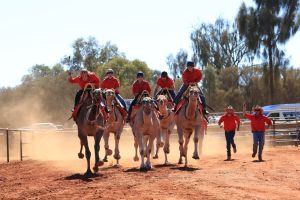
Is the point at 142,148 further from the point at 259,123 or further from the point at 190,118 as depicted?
the point at 259,123

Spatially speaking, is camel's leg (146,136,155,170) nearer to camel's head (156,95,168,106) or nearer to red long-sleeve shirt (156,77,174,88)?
camel's head (156,95,168,106)

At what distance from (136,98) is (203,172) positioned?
457cm

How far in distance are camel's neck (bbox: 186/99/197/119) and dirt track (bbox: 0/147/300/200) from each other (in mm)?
1989

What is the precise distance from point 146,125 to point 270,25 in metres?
36.9

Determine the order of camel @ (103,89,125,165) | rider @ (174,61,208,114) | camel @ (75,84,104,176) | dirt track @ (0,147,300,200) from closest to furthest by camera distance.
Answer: dirt track @ (0,147,300,200), camel @ (75,84,104,176), rider @ (174,61,208,114), camel @ (103,89,125,165)

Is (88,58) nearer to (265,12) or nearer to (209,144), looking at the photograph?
(265,12)

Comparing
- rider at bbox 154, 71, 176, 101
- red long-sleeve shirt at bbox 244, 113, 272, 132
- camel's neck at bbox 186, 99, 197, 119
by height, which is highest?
rider at bbox 154, 71, 176, 101

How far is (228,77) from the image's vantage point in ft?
216

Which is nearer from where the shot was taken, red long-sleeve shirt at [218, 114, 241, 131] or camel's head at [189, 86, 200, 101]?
camel's head at [189, 86, 200, 101]

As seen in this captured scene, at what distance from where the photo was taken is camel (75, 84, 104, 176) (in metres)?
16.3

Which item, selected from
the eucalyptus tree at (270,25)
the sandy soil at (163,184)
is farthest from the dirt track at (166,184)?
the eucalyptus tree at (270,25)

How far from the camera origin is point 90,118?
1630 centimetres

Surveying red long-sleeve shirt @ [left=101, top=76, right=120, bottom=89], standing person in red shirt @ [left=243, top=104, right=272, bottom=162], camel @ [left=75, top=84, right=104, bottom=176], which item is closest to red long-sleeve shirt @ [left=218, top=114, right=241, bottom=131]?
standing person in red shirt @ [left=243, top=104, right=272, bottom=162]

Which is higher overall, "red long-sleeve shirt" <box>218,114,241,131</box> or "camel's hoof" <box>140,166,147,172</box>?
"red long-sleeve shirt" <box>218,114,241,131</box>
